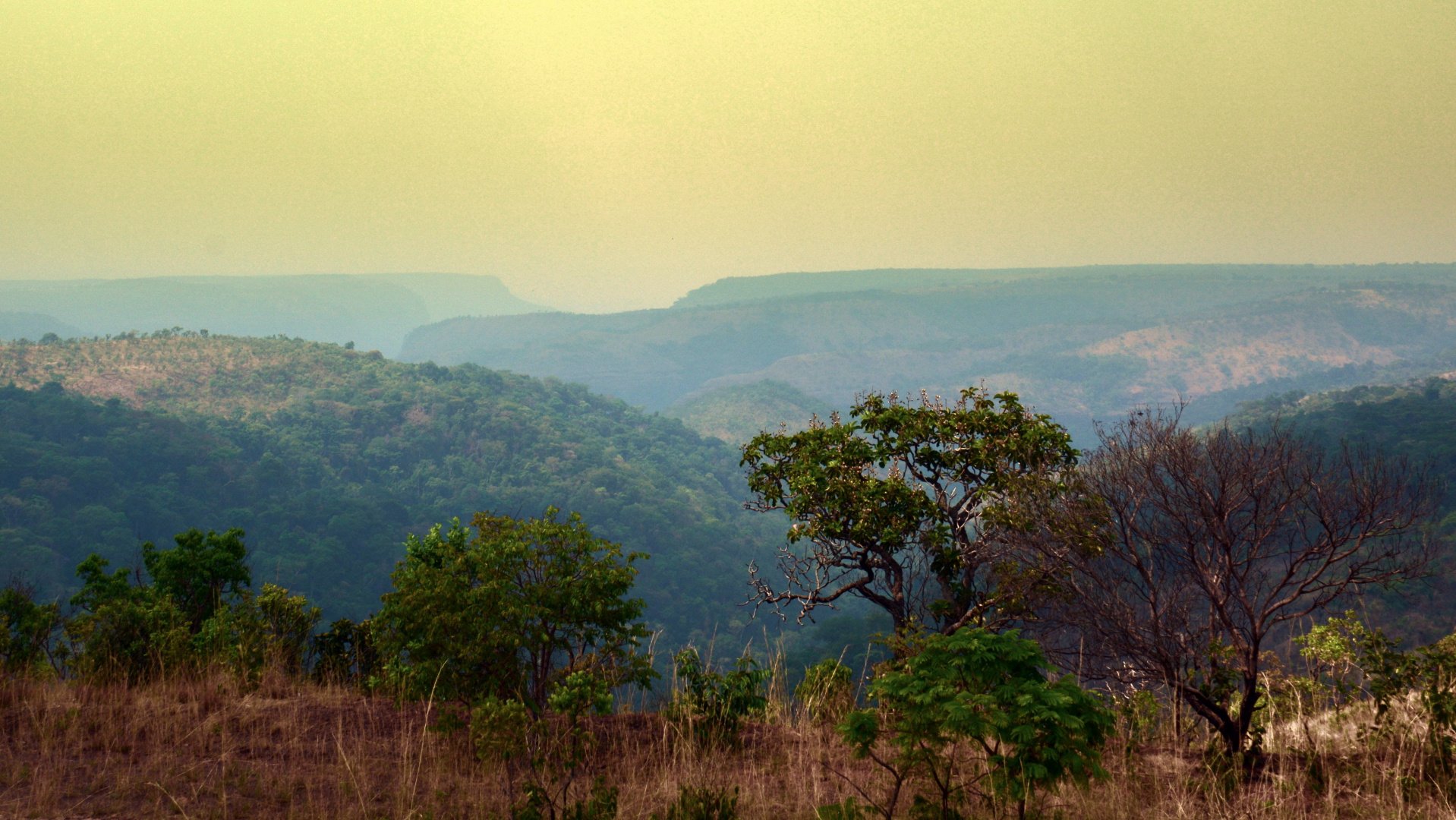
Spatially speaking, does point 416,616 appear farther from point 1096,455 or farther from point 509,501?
point 509,501

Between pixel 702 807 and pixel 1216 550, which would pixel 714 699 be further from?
pixel 1216 550

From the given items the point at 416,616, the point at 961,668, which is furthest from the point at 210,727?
the point at 961,668

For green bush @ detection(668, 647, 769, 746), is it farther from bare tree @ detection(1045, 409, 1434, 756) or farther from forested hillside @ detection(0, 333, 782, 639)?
forested hillside @ detection(0, 333, 782, 639)

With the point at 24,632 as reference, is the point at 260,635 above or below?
above

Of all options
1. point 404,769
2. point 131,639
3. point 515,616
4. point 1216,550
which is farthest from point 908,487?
point 131,639

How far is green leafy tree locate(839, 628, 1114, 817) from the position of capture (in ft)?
17.7

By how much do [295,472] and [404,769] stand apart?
164107 millimetres

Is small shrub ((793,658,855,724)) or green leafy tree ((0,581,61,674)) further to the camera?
green leafy tree ((0,581,61,674))

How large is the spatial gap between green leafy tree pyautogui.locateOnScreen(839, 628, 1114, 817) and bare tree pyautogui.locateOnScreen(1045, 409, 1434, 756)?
2418 mm

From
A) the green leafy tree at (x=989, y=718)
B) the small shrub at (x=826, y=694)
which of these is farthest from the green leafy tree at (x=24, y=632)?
the green leafy tree at (x=989, y=718)

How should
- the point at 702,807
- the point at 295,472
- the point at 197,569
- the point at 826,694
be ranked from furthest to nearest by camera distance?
the point at 295,472 → the point at 197,569 → the point at 826,694 → the point at 702,807

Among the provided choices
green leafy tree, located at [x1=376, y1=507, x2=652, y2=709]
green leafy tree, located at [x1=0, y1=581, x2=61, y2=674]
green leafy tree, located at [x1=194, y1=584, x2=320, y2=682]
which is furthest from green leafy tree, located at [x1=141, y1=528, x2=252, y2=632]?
green leafy tree, located at [x1=376, y1=507, x2=652, y2=709]

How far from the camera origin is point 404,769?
6.92 metres

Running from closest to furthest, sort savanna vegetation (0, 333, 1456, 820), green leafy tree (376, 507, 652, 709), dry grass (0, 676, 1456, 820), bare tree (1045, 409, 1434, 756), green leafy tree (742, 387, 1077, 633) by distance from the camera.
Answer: savanna vegetation (0, 333, 1456, 820) < dry grass (0, 676, 1456, 820) < bare tree (1045, 409, 1434, 756) < green leafy tree (376, 507, 652, 709) < green leafy tree (742, 387, 1077, 633)
